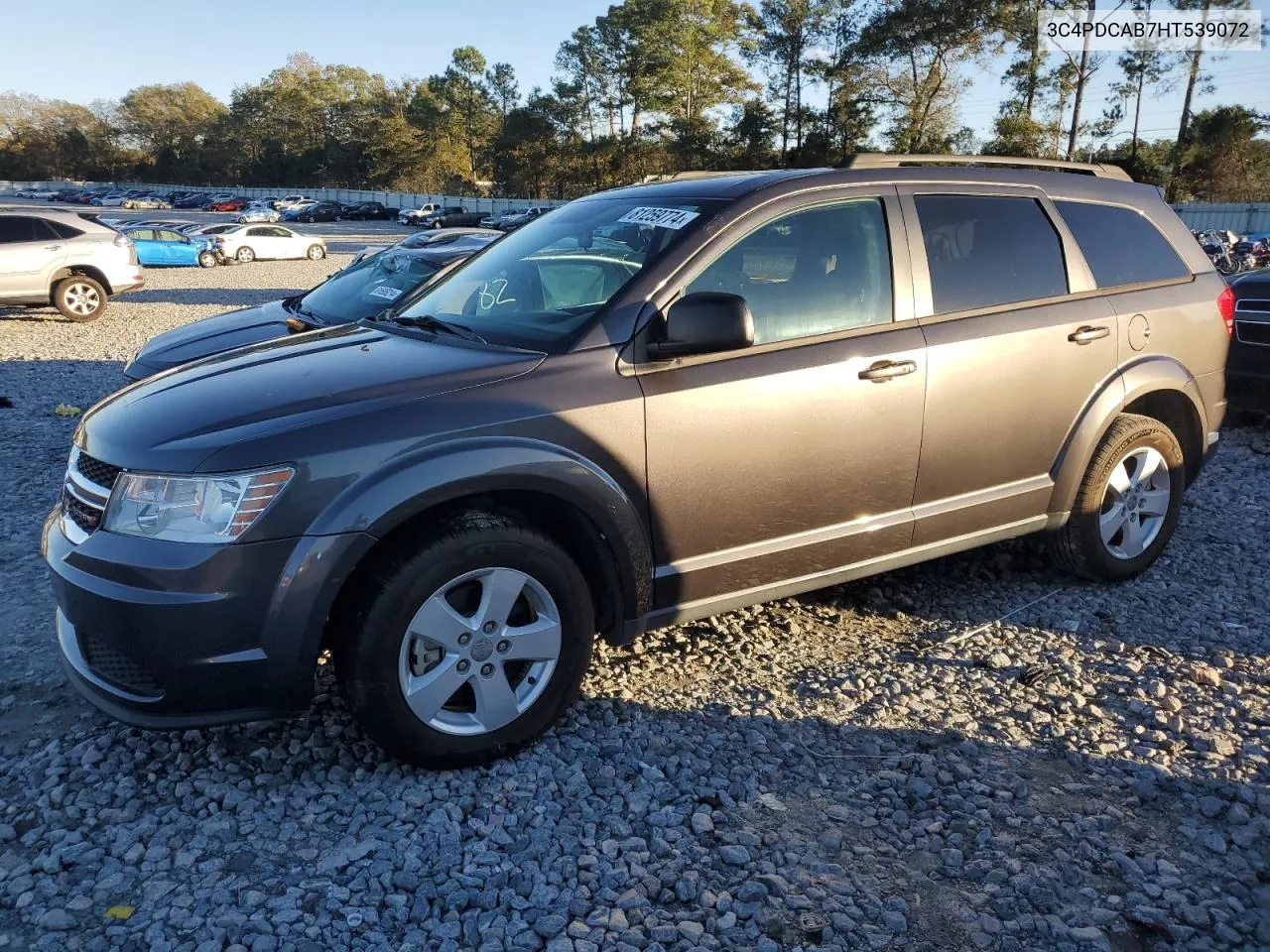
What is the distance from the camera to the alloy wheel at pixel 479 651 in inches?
113

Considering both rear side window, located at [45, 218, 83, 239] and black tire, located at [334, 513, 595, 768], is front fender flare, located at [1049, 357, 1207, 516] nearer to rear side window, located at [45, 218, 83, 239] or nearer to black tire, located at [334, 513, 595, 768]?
black tire, located at [334, 513, 595, 768]

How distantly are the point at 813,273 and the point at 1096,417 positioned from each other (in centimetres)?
159

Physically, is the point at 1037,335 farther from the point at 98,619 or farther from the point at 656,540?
the point at 98,619

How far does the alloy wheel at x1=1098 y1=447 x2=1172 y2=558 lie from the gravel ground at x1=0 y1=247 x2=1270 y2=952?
38cm

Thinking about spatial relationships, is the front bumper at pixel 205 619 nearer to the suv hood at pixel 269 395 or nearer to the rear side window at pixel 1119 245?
the suv hood at pixel 269 395

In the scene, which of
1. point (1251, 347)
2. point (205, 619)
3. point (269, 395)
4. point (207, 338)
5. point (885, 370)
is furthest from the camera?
point (1251, 347)

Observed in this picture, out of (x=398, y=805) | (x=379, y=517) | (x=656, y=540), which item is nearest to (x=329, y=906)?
(x=398, y=805)

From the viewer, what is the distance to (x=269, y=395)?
2902 mm

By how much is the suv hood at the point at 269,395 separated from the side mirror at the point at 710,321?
0.47m

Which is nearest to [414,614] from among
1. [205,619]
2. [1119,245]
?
[205,619]

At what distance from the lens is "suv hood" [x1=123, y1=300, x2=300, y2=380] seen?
675 cm

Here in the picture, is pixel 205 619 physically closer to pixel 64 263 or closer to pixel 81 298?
pixel 64 263

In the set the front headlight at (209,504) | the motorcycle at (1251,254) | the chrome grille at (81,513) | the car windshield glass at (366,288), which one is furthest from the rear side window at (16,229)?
the motorcycle at (1251,254)

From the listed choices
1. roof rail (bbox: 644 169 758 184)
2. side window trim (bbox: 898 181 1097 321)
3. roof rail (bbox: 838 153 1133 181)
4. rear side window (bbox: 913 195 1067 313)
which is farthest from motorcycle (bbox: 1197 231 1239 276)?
roof rail (bbox: 644 169 758 184)
